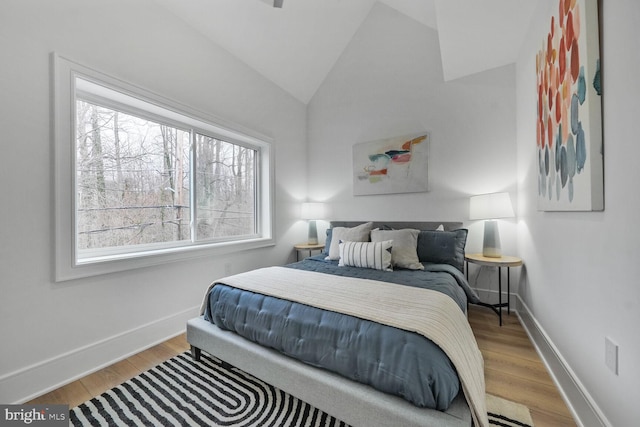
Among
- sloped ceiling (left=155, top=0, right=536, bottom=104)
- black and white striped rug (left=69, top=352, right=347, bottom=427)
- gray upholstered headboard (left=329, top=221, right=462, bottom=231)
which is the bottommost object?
black and white striped rug (left=69, top=352, right=347, bottom=427)

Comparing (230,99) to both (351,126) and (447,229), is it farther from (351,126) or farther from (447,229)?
(447,229)

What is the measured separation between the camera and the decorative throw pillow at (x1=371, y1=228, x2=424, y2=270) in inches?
91.0

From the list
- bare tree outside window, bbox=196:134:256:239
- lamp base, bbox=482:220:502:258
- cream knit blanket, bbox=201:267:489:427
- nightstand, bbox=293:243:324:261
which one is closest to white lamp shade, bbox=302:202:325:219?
nightstand, bbox=293:243:324:261

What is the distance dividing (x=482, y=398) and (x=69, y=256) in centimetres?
249

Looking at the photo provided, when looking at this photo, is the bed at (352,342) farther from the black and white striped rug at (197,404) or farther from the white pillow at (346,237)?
the white pillow at (346,237)

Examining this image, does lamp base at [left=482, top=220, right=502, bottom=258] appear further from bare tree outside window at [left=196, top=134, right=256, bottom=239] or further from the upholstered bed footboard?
bare tree outside window at [left=196, top=134, right=256, bottom=239]

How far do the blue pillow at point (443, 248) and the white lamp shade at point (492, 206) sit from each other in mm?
241

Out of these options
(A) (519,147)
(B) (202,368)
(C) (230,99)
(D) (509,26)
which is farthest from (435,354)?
(C) (230,99)

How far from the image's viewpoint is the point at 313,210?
378 centimetres

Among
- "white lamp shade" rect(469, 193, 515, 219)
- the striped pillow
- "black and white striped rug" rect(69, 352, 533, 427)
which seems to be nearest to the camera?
"black and white striped rug" rect(69, 352, 533, 427)

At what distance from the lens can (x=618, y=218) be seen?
97 centimetres

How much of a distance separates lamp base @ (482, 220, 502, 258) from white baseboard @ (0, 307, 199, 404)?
302cm

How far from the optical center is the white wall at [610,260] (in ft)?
2.90

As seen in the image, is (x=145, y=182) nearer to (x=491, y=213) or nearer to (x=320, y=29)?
(x=320, y=29)
